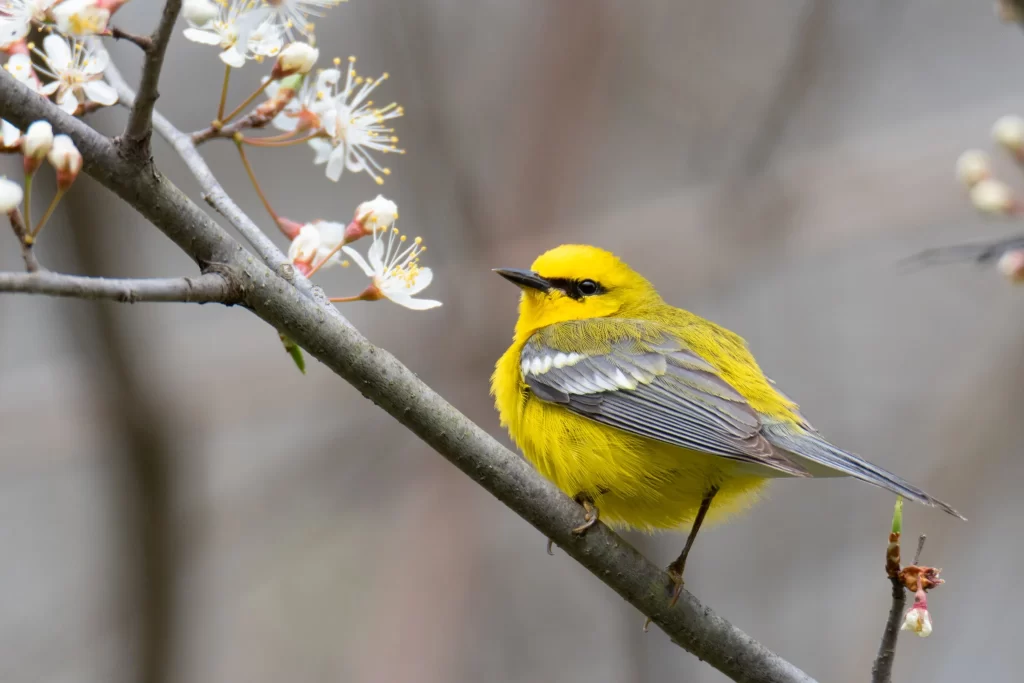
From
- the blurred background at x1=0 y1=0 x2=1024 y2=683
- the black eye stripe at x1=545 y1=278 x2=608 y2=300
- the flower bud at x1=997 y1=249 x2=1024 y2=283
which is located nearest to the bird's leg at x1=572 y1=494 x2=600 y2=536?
the black eye stripe at x1=545 y1=278 x2=608 y2=300

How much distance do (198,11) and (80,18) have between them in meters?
0.24

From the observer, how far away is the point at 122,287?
1.59 m

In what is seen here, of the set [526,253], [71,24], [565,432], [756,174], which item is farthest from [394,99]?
[71,24]

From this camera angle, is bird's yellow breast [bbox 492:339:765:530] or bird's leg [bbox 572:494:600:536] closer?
bird's leg [bbox 572:494:600:536]

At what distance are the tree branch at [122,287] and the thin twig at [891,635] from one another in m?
1.48

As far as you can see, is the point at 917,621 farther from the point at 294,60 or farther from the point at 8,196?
the point at 8,196

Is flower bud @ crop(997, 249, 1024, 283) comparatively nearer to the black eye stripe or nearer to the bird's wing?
the bird's wing

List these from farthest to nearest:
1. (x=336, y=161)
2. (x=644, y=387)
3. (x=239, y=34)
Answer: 1. (x=644, y=387)
2. (x=336, y=161)
3. (x=239, y=34)

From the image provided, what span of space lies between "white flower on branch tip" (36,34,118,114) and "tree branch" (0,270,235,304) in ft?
1.55

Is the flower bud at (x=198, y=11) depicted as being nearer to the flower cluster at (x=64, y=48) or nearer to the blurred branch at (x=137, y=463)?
the flower cluster at (x=64, y=48)

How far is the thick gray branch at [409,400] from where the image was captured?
1.84 m

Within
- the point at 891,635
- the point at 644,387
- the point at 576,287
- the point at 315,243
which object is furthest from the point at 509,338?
the point at 891,635

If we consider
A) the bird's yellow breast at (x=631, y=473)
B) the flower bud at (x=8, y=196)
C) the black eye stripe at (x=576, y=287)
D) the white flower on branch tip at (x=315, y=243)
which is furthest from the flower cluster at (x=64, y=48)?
the black eye stripe at (x=576, y=287)

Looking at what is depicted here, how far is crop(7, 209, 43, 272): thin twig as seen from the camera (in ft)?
4.89
